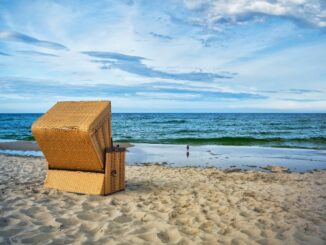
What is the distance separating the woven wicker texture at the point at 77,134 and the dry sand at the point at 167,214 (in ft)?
1.98

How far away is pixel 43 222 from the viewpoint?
404 centimetres

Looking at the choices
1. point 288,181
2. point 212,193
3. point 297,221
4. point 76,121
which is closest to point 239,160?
point 288,181

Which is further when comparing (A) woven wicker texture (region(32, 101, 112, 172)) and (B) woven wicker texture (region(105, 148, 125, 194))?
(B) woven wicker texture (region(105, 148, 125, 194))

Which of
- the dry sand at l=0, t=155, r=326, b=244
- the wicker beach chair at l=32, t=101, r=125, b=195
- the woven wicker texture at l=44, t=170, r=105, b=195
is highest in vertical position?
the wicker beach chair at l=32, t=101, r=125, b=195

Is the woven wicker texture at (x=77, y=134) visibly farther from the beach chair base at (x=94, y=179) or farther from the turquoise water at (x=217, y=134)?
the turquoise water at (x=217, y=134)

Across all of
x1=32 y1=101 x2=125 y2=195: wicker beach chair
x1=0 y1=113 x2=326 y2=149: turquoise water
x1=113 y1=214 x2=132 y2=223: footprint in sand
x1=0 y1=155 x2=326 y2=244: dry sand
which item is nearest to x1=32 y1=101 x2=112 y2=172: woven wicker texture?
A: x1=32 y1=101 x2=125 y2=195: wicker beach chair

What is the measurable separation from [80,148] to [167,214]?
5.72ft

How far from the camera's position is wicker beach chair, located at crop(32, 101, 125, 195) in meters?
4.98

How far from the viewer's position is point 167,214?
15.2ft

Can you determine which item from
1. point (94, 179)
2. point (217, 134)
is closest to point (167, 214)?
point (94, 179)

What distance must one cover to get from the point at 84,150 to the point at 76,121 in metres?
0.49

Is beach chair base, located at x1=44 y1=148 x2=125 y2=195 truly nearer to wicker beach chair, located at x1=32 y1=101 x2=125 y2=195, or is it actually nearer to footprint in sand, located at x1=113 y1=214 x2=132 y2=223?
wicker beach chair, located at x1=32 y1=101 x2=125 y2=195

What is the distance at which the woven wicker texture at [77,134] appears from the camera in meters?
4.93

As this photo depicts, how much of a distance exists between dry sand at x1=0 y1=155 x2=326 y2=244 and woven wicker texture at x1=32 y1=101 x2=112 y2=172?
23.8 inches
